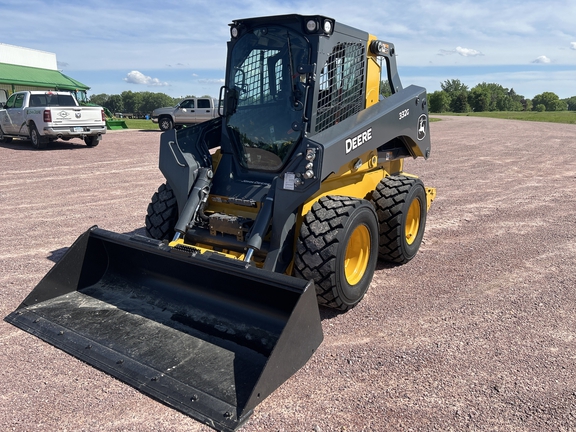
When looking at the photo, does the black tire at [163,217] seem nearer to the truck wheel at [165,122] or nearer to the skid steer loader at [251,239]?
the skid steer loader at [251,239]

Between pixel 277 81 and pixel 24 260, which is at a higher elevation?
pixel 277 81

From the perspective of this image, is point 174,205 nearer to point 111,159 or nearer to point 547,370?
point 547,370

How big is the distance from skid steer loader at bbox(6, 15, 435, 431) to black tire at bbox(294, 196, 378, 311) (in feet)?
0.04

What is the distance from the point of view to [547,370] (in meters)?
3.51

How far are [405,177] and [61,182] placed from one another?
7727 mm

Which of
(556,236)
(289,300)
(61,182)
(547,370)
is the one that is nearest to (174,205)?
(289,300)

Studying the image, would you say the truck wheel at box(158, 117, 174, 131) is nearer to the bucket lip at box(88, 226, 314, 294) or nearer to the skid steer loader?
the skid steer loader

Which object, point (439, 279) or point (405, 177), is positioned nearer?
point (439, 279)

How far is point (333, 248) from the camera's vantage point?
397 centimetres

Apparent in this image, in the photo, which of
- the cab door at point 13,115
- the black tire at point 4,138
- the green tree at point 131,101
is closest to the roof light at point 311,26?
the cab door at point 13,115

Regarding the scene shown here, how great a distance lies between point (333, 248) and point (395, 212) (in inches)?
59.5

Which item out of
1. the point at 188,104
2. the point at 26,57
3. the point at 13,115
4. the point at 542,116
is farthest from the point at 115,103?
the point at 13,115

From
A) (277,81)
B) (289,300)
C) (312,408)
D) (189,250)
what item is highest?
(277,81)

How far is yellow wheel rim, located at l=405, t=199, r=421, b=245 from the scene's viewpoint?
19.1 ft
